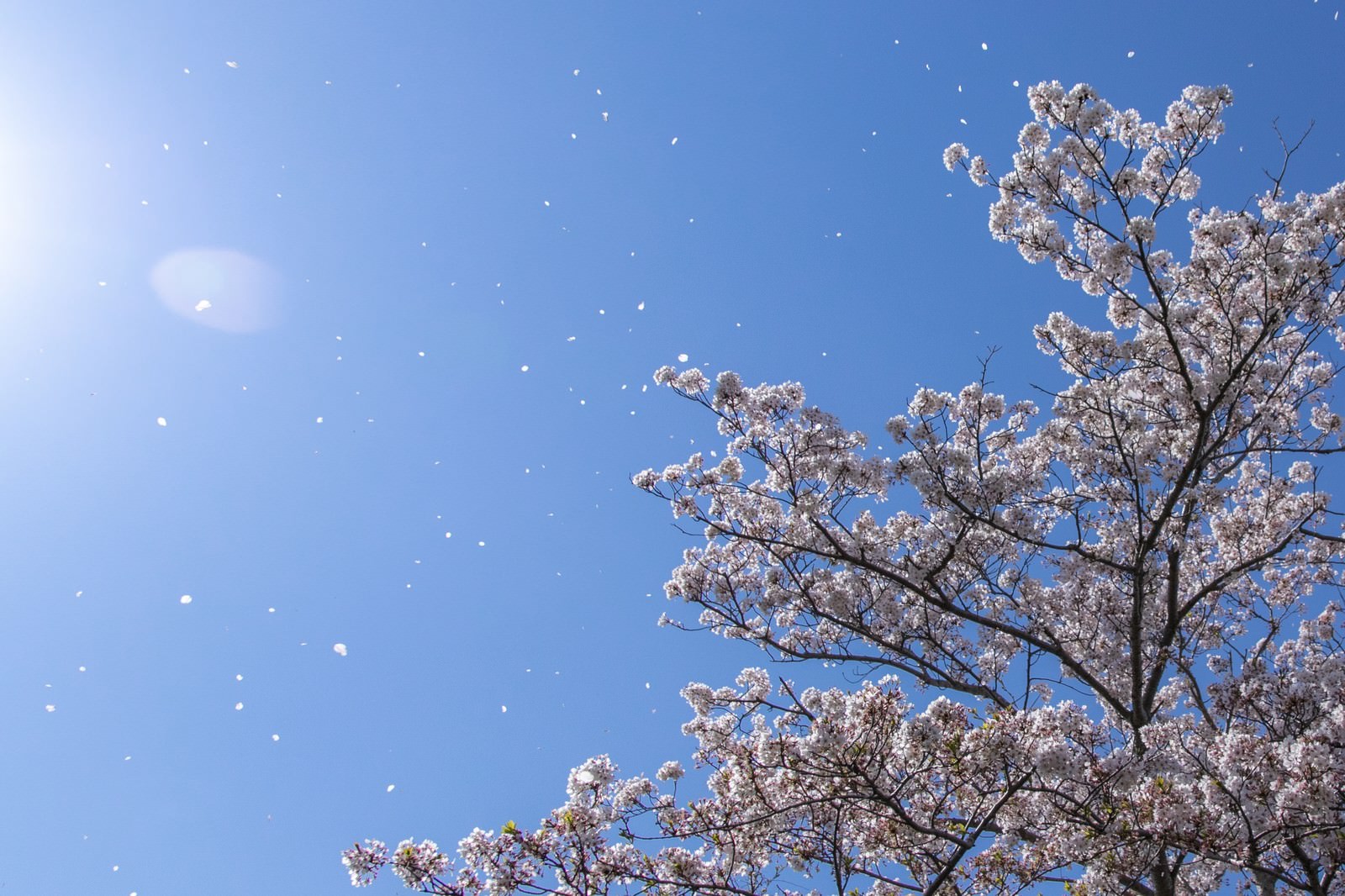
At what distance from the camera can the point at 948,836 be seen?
22.1 feet

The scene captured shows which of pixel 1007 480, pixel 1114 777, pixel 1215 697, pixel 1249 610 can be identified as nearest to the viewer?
pixel 1114 777

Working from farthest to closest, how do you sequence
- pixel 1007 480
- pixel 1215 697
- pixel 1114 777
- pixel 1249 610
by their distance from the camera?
pixel 1249 610 < pixel 1007 480 < pixel 1215 697 < pixel 1114 777

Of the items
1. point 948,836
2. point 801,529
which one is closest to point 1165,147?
point 801,529

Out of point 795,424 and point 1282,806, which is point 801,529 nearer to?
point 795,424

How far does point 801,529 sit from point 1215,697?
4064 mm

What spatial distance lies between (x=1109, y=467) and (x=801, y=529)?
3.39 meters

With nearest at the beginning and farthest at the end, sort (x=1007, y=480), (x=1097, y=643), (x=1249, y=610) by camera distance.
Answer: (x=1007, y=480), (x=1097, y=643), (x=1249, y=610)

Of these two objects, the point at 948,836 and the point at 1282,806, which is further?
the point at 948,836

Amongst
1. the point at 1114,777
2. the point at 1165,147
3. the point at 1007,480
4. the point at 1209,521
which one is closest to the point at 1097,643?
the point at 1209,521

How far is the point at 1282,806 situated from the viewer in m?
5.72

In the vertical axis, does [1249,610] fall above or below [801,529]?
below

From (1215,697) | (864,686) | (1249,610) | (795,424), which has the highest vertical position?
(795,424)

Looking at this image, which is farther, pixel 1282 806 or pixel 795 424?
pixel 795 424

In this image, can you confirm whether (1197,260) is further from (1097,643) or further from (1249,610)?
(1249,610)
